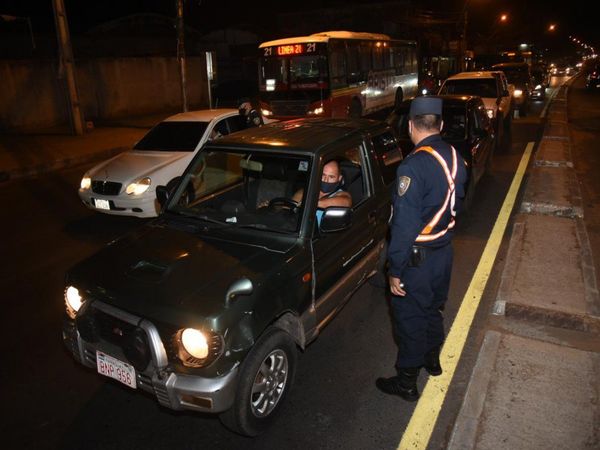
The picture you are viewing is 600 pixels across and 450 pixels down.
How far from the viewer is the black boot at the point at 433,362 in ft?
12.0

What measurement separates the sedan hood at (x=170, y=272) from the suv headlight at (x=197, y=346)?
10 centimetres

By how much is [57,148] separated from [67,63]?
112 inches

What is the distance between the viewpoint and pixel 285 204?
3748 mm

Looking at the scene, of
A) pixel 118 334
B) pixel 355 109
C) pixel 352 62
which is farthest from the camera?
Result: pixel 355 109

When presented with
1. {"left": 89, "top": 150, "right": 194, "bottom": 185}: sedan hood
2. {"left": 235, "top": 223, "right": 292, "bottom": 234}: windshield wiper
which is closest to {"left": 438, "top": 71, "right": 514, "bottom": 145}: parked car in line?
{"left": 89, "top": 150, "right": 194, "bottom": 185}: sedan hood

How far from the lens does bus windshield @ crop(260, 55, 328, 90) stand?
1446cm

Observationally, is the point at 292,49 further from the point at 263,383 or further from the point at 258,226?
the point at 263,383

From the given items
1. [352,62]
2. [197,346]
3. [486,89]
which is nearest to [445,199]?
[197,346]

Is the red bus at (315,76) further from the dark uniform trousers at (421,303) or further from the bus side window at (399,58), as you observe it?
the dark uniform trousers at (421,303)

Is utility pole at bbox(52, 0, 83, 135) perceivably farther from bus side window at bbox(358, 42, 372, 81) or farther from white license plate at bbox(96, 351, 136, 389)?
white license plate at bbox(96, 351, 136, 389)

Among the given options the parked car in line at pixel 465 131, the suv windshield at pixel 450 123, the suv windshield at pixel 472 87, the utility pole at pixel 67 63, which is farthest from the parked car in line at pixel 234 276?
the utility pole at pixel 67 63

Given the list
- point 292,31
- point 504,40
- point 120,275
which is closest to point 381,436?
point 120,275

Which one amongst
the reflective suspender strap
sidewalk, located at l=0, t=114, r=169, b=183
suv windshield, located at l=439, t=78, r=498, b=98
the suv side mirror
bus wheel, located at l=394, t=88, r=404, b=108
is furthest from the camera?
bus wheel, located at l=394, t=88, r=404, b=108

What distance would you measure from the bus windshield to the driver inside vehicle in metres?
10.9
